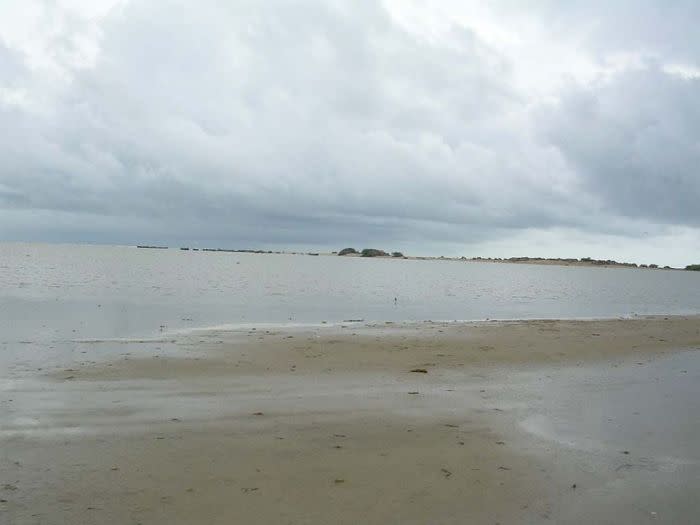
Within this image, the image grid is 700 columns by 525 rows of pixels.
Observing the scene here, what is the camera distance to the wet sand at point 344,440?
233 inches

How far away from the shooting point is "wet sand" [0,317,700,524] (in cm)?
591

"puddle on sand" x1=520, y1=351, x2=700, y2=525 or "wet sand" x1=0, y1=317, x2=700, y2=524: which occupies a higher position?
"puddle on sand" x1=520, y1=351, x2=700, y2=525

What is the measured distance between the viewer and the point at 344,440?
318 inches

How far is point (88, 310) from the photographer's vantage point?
87.2 feet

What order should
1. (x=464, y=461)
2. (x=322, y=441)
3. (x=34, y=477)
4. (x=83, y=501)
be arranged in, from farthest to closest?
(x=322, y=441)
(x=464, y=461)
(x=34, y=477)
(x=83, y=501)

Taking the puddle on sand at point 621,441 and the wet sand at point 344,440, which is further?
the puddle on sand at point 621,441

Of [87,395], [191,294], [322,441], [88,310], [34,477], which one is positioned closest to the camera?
[34,477]

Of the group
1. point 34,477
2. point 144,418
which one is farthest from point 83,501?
point 144,418

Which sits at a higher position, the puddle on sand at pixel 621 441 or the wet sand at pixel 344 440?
the puddle on sand at pixel 621 441

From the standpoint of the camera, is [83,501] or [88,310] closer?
[83,501]

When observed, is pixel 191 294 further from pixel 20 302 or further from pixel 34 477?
pixel 34 477

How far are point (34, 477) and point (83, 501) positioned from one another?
98 cm

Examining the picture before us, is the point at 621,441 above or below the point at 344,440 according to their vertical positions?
above

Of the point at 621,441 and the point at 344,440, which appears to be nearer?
the point at 344,440
